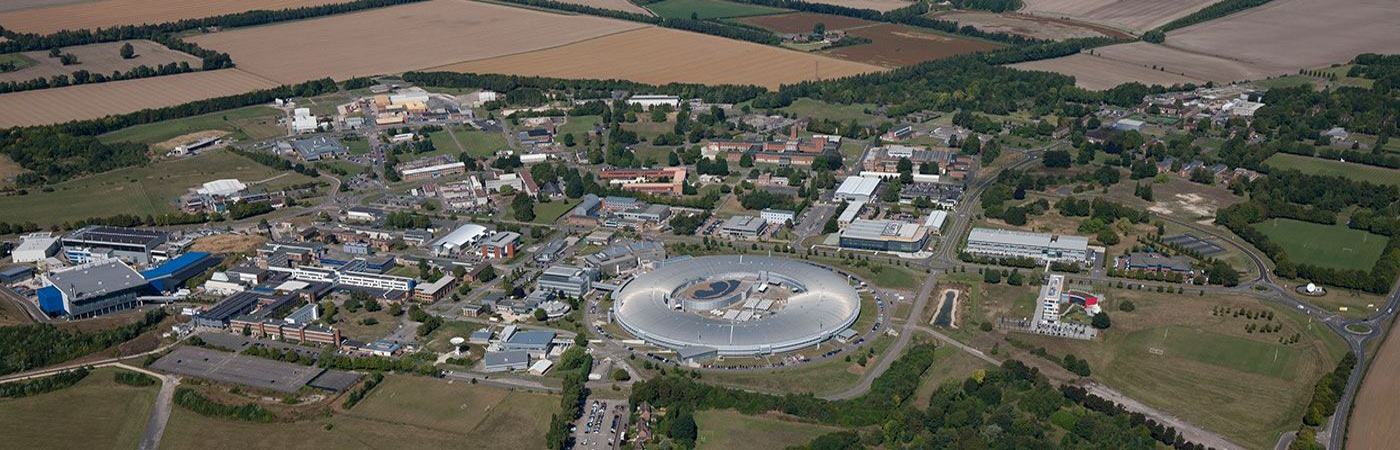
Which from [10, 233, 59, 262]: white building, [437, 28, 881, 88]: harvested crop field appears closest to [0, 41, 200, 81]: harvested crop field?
[437, 28, 881, 88]: harvested crop field

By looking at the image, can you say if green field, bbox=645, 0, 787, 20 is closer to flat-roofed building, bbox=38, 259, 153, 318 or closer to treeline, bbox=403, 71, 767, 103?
treeline, bbox=403, 71, 767, 103

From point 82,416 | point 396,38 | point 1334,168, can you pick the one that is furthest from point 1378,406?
point 396,38

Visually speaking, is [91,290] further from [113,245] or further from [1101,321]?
[1101,321]

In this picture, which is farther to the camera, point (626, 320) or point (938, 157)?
point (938, 157)

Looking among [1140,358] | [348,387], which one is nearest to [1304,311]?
[1140,358]

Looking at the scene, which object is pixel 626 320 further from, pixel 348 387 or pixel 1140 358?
pixel 1140 358

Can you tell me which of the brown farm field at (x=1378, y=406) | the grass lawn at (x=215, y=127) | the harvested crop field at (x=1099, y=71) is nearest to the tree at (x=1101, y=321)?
the brown farm field at (x=1378, y=406)
